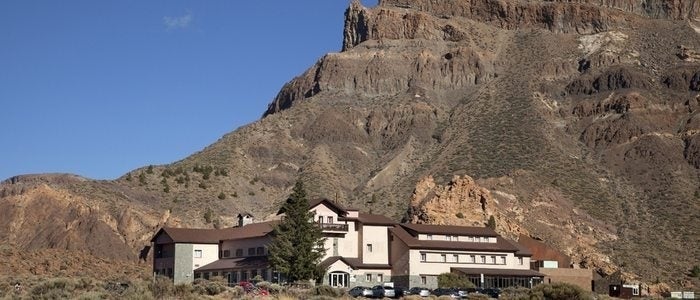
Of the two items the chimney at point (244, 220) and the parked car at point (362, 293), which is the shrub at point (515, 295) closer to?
the parked car at point (362, 293)

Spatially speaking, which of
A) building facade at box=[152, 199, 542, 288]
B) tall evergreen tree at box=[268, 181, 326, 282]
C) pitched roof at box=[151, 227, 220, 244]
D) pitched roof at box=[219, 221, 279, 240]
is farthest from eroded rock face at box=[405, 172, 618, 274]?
tall evergreen tree at box=[268, 181, 326, 282]

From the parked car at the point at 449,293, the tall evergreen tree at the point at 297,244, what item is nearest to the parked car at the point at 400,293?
the parked car at the point at 449,293

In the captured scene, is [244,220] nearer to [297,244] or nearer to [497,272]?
[297,244]

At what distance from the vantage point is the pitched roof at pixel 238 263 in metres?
91.5

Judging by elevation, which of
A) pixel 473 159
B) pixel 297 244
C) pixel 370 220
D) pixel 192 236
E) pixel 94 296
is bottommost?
pixel 94 296

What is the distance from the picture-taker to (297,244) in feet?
276

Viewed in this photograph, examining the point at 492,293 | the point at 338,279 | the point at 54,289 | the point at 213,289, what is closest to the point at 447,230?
the point at 338,279

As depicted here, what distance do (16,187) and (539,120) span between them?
251 feet

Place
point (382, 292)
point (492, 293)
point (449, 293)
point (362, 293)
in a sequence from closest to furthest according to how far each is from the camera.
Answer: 1. point (362, 293)
2. point (382, 292)
3. point (449, 293)
4. point (492, 293)

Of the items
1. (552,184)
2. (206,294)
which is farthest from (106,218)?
(206,294)

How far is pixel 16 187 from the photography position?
15012 cm

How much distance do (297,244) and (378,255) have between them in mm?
11625

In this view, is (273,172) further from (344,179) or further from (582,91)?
(582,91)

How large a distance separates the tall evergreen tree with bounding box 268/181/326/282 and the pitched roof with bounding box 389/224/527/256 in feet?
31.5
